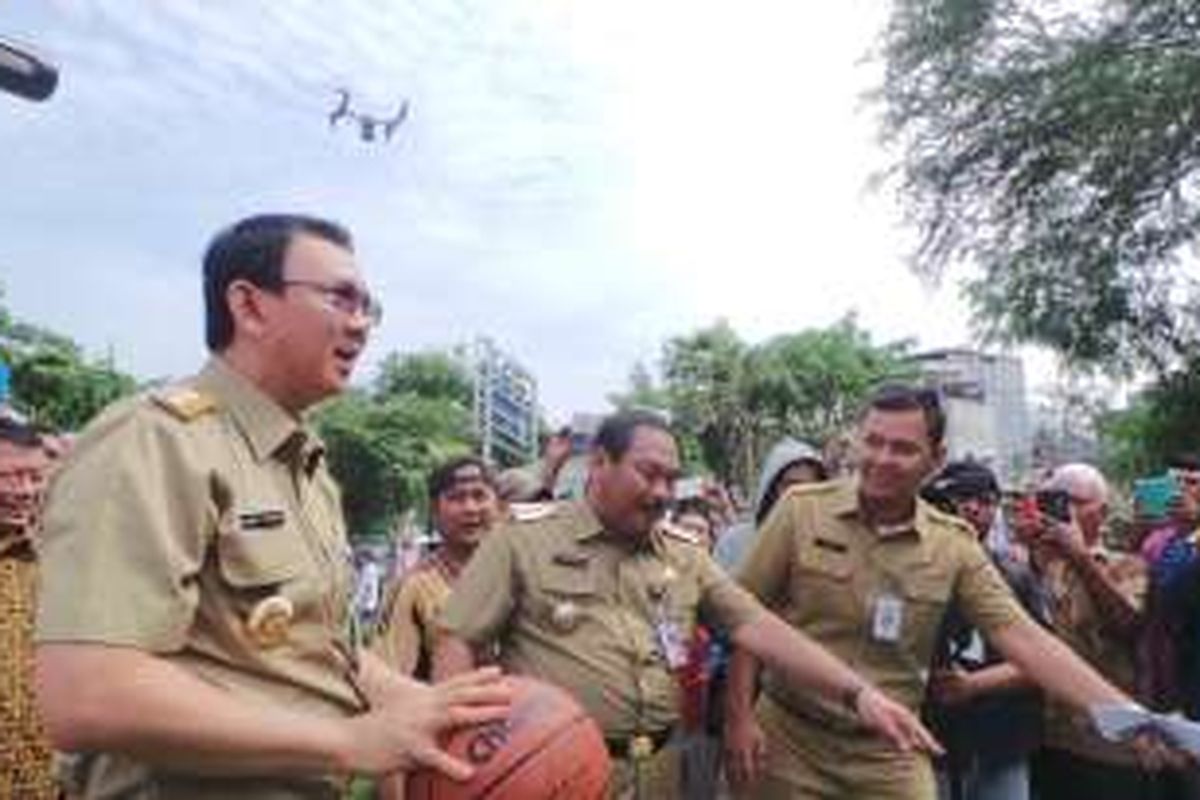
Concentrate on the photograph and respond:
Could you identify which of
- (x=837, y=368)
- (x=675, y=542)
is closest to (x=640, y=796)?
(x=675, y=542)

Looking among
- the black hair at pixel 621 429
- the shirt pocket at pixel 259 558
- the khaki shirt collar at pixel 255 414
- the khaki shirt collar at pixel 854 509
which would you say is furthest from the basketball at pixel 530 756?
the khaki shirt collar at pixel 854 509

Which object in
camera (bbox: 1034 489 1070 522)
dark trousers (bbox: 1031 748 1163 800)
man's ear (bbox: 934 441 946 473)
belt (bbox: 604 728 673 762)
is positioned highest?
man's ear (bbox: 934 441 946 473)

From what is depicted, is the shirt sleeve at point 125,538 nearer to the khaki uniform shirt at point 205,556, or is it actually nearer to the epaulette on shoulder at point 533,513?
the khaki uniform shirt at point 205,556

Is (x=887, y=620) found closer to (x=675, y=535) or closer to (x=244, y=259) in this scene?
(x=675, y=535)

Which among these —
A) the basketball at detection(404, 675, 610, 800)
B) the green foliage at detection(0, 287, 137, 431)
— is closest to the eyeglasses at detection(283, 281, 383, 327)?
the basketball at detection(404, 675, 610, 800)

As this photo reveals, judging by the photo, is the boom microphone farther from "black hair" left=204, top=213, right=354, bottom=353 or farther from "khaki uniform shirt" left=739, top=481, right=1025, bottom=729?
"khaki uniform shirt" left=739, top=481, right=1025, bottom=729

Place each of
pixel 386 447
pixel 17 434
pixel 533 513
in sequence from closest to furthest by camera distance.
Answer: pixel 17 434 < pixel 533 513 < pixel 386 447

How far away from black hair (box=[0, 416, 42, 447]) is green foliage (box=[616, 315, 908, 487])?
43062 millimetres

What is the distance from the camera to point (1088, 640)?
704 cm

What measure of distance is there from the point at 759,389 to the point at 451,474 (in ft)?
143

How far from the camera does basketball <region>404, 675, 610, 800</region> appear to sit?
2.91 meters

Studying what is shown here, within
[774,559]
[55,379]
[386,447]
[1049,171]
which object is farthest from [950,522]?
[386,447]

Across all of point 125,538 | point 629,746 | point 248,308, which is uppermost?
point 248,308

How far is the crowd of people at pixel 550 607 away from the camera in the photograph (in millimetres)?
2389
